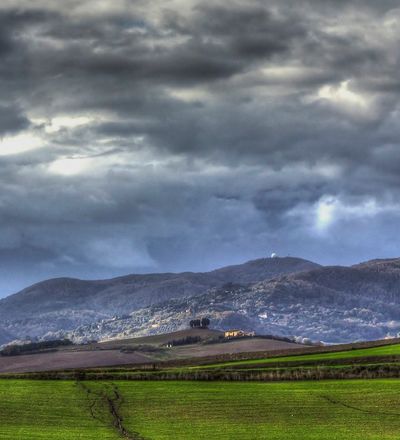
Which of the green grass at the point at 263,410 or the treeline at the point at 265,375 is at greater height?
the treeline at the point at 265,375

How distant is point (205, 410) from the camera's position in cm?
8381

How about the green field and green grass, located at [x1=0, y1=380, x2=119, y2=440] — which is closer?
green grass, located at [x1=0, y1=380, x2=119, y2=440]

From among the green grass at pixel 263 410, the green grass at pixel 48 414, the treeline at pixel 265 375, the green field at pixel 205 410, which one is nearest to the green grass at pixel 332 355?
the treeline at pixel 265 375

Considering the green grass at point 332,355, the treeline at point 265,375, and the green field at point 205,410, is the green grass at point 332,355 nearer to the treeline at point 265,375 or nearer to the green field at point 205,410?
the treeline at point 265,375

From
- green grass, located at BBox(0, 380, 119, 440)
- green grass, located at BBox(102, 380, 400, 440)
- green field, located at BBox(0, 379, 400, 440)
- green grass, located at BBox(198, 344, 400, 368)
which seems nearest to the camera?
green grass, located at BBox(0, 380, 119, 440)

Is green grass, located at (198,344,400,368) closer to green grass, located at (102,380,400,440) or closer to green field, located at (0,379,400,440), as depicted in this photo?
green field, located at (0,379,400,440)

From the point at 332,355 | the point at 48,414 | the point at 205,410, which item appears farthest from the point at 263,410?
the point at 332,355

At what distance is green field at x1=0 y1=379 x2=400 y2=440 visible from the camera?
72.5m

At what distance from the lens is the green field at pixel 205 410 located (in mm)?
72500

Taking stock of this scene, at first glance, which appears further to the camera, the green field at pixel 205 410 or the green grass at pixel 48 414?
the green field at pixel 205 410

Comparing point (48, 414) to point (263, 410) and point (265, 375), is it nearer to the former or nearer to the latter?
point (263, 410)

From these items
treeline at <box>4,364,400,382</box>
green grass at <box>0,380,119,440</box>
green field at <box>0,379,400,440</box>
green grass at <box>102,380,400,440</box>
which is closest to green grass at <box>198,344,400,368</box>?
treeline at <box>4,364,400,382</box>

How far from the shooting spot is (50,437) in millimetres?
70375

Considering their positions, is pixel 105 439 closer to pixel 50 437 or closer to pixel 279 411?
pixel 50 437
